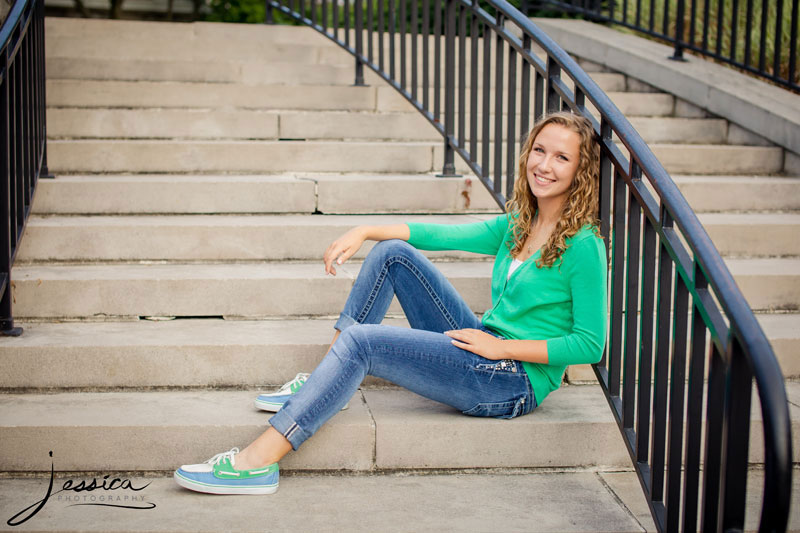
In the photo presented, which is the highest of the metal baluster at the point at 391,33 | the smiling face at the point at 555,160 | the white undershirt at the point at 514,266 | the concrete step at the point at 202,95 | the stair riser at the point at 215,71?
the metal baluster at the point at 391,33

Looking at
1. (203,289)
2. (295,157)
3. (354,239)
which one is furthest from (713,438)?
(295,157)

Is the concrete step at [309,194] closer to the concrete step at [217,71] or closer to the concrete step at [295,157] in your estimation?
the concrete step at [295,157]

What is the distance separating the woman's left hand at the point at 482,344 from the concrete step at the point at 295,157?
86.7 inches

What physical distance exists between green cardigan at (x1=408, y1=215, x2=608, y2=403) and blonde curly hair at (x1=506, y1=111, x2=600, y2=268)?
3 cm

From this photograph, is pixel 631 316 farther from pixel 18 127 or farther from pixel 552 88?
pixel 18 127

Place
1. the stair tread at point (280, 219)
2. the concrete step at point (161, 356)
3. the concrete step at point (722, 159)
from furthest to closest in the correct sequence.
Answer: the concrete step at point (722, 159)
the stair tread at point (280, 219)
the concrete step at point (161, 356)

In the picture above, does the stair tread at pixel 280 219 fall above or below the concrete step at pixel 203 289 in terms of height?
above

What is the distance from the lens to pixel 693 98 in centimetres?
548

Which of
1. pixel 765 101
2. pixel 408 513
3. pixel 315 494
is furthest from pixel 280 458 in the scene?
pixel 765 101

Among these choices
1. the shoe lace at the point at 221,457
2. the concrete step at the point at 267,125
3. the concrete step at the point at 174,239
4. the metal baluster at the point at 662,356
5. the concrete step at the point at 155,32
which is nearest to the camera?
the metal baluster at the point at 662,356

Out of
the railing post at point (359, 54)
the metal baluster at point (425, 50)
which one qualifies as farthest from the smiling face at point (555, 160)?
the railing post at point (359, 54)

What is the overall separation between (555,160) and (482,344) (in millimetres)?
646

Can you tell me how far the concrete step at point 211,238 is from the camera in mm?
3721

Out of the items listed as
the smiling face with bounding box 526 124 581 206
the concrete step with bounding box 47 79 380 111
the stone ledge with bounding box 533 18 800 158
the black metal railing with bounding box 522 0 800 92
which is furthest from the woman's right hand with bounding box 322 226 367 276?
the black metal railing with bounding box 522 0 800 92
